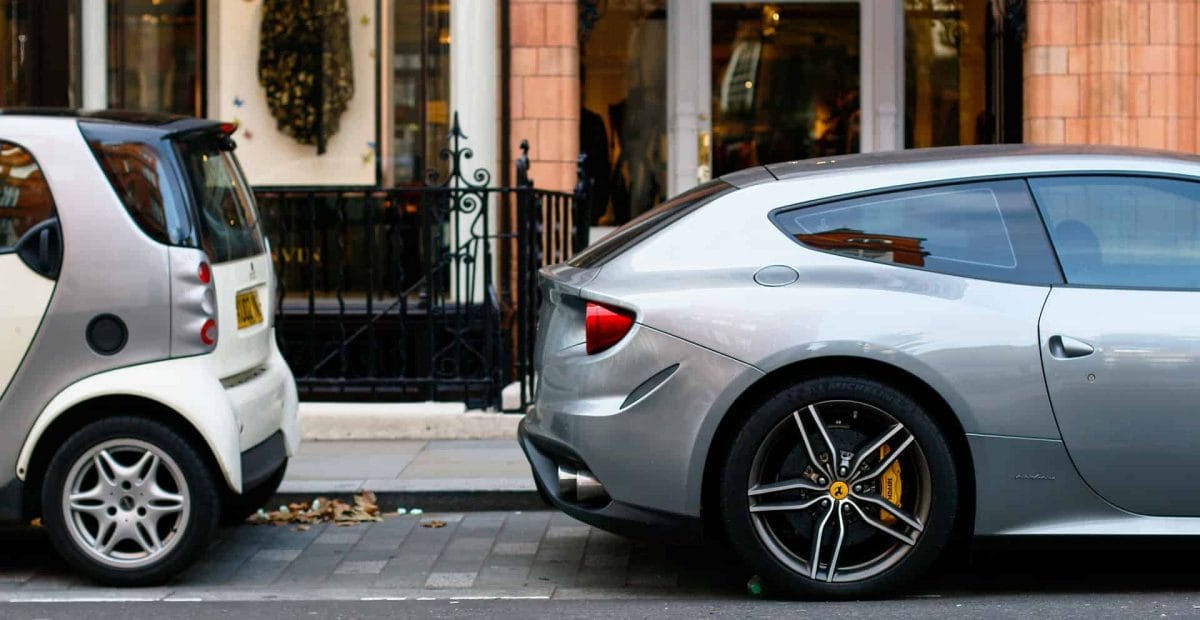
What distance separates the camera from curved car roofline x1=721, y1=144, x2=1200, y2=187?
18.7 ft

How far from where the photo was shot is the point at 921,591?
222 inches

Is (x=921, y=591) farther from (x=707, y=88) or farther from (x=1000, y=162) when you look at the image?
(x=707, y=88)

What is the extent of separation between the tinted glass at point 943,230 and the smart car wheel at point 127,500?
2272mm

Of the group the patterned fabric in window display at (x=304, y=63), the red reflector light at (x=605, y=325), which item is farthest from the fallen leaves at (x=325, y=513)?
the patterned fabric in window display at (x=304, y=63)

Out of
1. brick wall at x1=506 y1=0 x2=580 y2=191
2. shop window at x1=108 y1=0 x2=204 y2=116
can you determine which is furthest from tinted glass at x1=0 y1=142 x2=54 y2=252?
shop window at x1=108 y1=0 x2=204 y2=116

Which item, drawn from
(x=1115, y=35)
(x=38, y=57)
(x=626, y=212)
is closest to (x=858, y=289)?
(x=1115, y=35)

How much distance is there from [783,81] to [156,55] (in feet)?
15.0

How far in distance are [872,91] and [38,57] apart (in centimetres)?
597

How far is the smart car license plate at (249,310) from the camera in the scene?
615cm

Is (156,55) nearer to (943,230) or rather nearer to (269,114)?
(269,114)

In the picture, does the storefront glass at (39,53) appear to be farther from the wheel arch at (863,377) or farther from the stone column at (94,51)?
the wheel arch at (863,377)

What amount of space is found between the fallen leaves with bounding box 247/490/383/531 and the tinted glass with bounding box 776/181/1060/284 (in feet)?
8.61

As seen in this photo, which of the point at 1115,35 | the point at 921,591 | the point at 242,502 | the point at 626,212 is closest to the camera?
the point at 921,591

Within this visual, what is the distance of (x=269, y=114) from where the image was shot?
1101 centimetres
